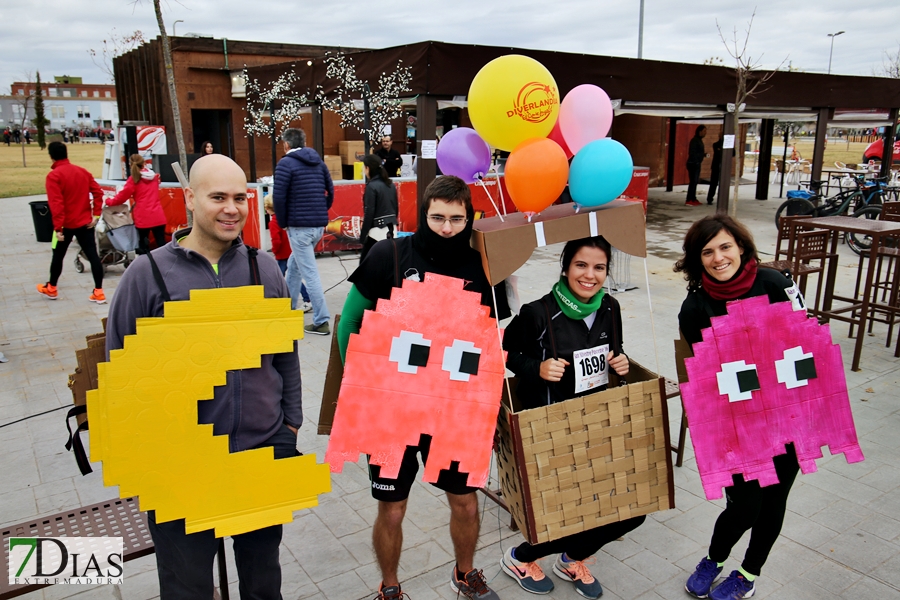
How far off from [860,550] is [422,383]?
2443 millimetres

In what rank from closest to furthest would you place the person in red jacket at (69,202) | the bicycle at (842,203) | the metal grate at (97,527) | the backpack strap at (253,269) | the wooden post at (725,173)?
the backpack strap at (253,269) → the metal grate at (97,527) → the person in red jacket at (69,202) → the bicycle at (842,203) → the wooden post at (725,173)

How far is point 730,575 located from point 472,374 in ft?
5.09

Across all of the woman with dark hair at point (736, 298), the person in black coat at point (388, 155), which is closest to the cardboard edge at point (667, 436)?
the woman with dark hair at point (736, 298)

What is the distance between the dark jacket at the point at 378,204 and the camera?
22.7 feet

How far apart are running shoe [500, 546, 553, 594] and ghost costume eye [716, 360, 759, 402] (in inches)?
45.1

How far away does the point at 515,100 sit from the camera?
2.53 metres

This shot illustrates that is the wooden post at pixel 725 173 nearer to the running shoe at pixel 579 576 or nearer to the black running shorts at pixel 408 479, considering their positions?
the running shoe at pixel 579 576

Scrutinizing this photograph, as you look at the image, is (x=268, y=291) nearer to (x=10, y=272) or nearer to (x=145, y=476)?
(x=145, y=476)

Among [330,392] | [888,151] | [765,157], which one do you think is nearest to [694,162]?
[765,157]

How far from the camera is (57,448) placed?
13.7 ft

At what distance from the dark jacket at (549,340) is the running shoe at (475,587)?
80 centimetres

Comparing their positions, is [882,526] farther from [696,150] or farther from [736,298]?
[696,150]

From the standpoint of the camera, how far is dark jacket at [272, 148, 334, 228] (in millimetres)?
6172

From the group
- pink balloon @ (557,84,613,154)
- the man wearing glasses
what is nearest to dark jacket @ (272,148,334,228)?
the man wearing glasses
